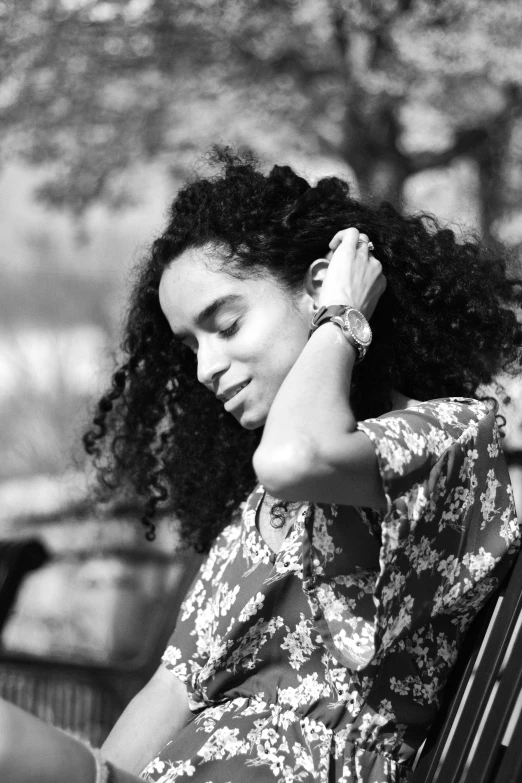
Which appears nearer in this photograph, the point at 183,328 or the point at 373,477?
the point at 373,477

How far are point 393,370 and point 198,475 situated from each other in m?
0.63

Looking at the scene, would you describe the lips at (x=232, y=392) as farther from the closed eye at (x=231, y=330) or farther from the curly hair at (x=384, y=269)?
the curly hair at (x=384, y=269)

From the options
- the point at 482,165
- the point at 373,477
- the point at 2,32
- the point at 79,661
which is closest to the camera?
the point at 373,477

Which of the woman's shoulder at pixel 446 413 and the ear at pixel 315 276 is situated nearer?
the woman's shoulder at pixel 446 413

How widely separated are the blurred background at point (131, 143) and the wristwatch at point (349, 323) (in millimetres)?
1899

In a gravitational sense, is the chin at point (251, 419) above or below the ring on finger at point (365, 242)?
below

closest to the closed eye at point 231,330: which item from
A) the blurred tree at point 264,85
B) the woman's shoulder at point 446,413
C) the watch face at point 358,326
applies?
the watch face at point 358,326

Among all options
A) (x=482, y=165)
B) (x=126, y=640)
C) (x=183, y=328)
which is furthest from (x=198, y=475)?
(x=482, y=165)

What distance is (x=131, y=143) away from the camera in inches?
161

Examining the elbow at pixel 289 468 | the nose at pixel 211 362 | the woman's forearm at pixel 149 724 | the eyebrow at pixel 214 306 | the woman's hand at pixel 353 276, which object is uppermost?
the woman's hand at pixel 353 276

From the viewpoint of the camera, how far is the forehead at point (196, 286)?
1735 millimetres

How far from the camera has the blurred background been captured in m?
3.63

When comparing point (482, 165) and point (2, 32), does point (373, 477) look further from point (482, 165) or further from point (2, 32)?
point (2, 32)

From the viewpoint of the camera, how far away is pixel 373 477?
1358 mm
